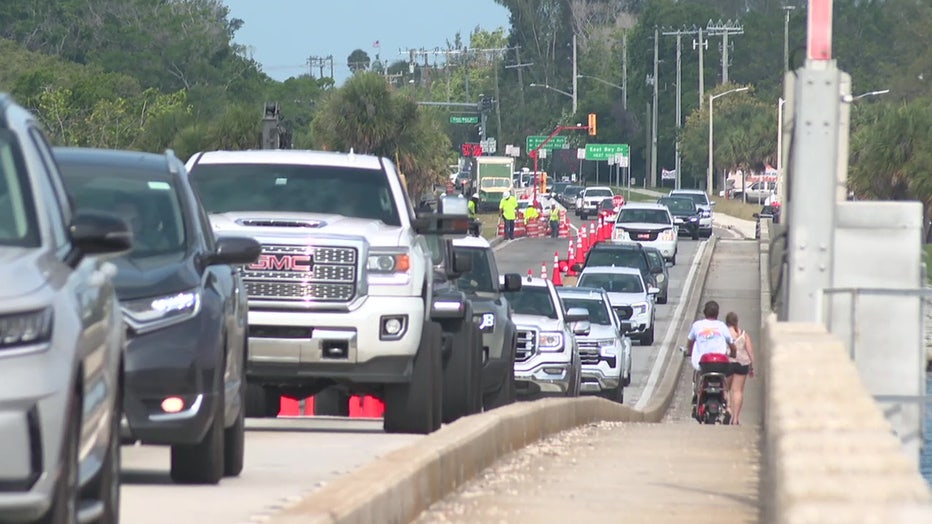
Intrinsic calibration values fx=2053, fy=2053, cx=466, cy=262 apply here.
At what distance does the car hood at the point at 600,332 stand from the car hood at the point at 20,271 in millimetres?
23547

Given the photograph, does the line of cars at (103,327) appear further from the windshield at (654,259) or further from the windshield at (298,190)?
the windshield at (654,259)

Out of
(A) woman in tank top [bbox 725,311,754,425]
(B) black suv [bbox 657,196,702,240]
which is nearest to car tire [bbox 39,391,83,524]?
(A) woman in tank top [bbox 725,311,754,425]

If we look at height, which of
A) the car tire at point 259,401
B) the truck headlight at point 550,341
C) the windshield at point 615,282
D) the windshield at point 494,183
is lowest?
the windshield at point 494,183

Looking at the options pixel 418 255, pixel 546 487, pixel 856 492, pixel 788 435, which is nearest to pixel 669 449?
pixel 418 255

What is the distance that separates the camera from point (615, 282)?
132 feet

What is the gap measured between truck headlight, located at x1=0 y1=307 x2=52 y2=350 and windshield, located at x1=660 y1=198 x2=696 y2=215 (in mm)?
65980

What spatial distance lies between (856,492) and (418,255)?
9.27 m

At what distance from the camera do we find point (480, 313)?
19.0 metres

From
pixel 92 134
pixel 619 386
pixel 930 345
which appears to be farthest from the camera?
pixel 92 134

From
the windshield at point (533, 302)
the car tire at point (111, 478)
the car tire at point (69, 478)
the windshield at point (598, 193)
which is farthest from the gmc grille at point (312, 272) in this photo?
the windshield at point (598, 193)

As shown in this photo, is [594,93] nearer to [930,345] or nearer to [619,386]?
[930,345]

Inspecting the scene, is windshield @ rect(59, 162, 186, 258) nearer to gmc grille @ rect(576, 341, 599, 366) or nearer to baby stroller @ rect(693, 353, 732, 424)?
baby stroller @ rect(693, 353, 732, 424)

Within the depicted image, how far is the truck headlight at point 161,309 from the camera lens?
9.55 metres

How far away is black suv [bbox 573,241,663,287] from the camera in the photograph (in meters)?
44.5
